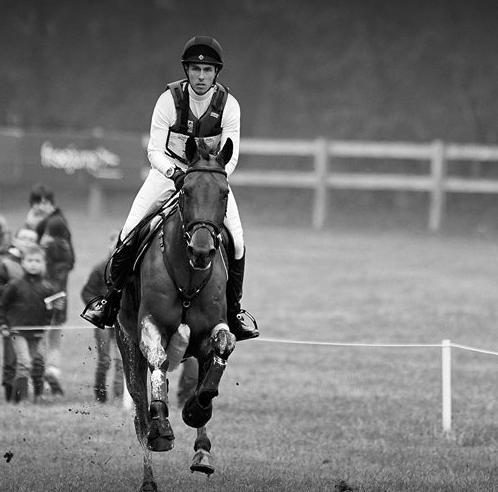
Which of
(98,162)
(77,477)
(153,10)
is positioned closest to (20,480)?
(77,477)

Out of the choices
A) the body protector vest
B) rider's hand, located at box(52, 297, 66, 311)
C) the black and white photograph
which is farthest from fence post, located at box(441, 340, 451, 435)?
rider's hand, located at box(52, 297, 66, 311)

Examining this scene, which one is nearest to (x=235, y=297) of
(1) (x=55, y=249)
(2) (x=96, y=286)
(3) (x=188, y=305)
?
(3) (x=188, y=305)

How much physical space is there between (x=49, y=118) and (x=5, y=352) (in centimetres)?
2858

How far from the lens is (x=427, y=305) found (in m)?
19.0

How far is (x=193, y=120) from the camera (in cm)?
841

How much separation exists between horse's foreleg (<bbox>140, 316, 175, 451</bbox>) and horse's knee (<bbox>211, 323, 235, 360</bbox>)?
350mm

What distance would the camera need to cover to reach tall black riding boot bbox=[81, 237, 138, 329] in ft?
28.2

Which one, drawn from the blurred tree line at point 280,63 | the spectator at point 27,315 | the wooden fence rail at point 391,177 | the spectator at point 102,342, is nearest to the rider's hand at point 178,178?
the spectator at point 102,342

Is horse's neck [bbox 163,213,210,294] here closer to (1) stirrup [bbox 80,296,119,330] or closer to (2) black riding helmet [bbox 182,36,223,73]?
(1) stirrup [bbox 80,296,119,330]

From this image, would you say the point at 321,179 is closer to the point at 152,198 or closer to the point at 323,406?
the point at 323,406

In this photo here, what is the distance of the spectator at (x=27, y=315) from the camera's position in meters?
11.9

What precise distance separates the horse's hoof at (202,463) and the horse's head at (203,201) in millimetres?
1398

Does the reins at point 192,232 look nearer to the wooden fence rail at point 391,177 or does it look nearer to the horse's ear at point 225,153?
the horse's ear at point 225,153

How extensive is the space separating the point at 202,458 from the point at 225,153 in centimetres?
214
